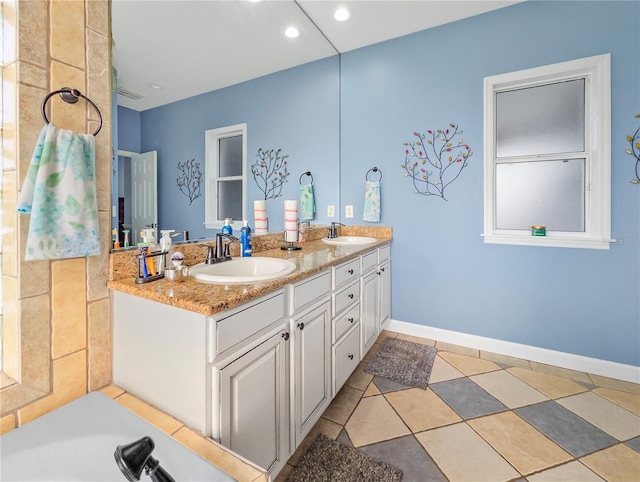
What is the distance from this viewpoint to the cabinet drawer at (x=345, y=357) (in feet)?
5.27

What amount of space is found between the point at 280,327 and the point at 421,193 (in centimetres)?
184

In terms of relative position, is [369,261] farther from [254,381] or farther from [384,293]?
[254,381]

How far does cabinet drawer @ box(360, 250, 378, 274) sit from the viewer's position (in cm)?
202

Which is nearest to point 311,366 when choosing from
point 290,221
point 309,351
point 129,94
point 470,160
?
point 309,351

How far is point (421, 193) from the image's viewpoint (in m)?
2.49

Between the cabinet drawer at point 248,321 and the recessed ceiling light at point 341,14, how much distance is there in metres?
2.24

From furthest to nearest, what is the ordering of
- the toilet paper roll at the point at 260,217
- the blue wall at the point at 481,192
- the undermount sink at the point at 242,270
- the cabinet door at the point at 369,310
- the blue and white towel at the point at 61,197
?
the cabinet door at the point at 369,310 → the blue wall at the point at 481,192 → the toilet paper roll at the point at 260,217 → the undermount sink at the point at 242,270 → the blue and white towel at the point at 61,197

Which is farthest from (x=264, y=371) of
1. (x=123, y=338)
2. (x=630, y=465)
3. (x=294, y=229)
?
(x=630, y=465)

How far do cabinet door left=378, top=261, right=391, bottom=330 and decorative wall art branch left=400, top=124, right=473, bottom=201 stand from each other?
0.72 metres

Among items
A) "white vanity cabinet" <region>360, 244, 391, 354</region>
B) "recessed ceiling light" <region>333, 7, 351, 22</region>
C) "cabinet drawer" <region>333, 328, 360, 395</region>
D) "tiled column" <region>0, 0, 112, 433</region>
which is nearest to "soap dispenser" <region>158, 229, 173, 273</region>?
"tiled column" <region>0, 0, 112, 433</region>

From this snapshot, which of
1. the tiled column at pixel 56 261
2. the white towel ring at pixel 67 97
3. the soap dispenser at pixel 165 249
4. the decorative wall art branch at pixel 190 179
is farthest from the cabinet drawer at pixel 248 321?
the white towel ring at pixel 67 97

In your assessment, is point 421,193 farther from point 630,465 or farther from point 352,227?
point 630,465

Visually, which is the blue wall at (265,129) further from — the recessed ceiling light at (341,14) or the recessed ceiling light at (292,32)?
the recessed ceiling light at (341,14)

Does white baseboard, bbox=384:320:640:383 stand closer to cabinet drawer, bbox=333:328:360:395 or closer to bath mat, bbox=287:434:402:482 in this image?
cabinet drawer, bbox=333:328:360:395
